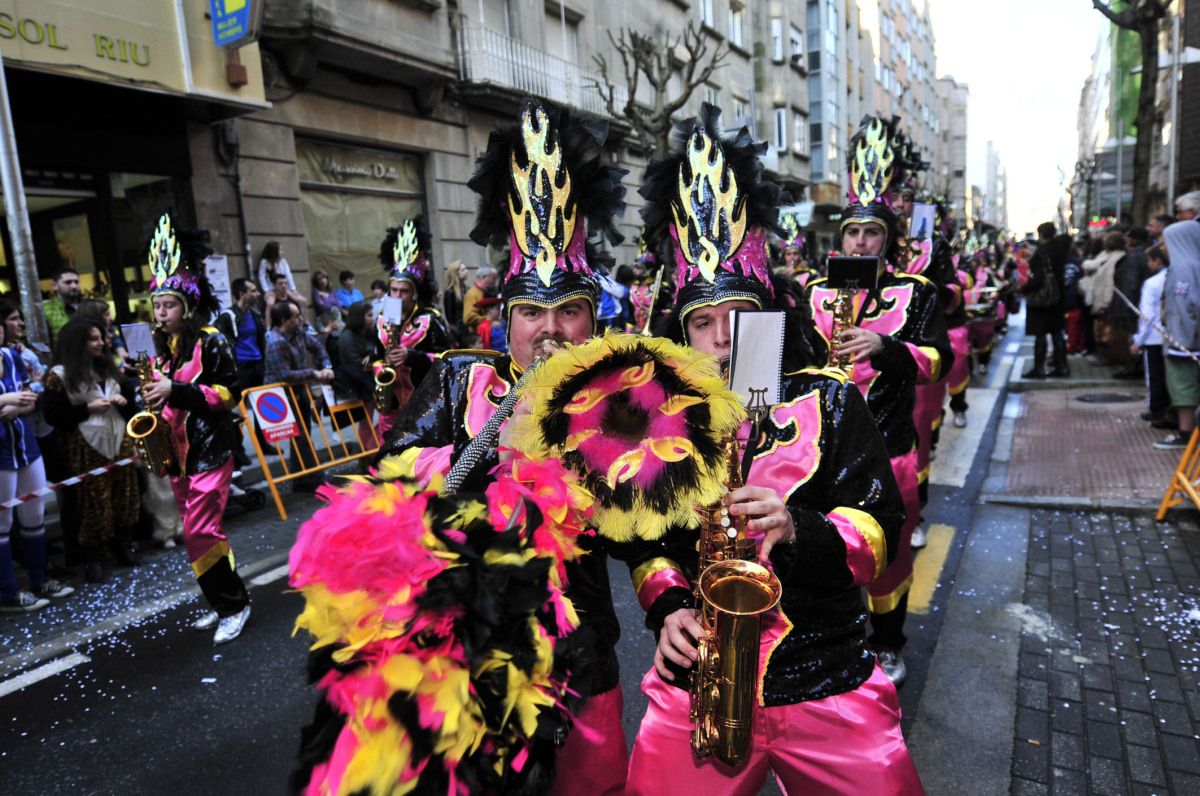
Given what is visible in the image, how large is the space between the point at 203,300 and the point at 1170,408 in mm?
9599

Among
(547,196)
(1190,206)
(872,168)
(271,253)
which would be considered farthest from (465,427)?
(271,253)

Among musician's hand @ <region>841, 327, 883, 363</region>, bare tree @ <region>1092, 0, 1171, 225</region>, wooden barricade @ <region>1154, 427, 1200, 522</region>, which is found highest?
bare tree @ <region>1092, 0, 1171, 225</region>

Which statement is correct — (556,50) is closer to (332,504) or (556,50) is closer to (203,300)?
(203,300)

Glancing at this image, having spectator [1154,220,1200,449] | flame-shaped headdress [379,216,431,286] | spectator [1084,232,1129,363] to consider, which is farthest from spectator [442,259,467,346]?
spectator [1084,232,1129,363]

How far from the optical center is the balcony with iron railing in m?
14.7

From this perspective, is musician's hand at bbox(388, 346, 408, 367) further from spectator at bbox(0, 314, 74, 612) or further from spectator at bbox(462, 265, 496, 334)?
spectator at bbox(462, 265, 496, 334)

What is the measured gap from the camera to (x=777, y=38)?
30.7 metres

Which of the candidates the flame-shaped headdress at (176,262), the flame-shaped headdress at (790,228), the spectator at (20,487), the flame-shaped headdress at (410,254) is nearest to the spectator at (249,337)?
the flame-shaped headdress at (410,254)

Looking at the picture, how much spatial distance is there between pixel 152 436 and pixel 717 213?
3.84 metres

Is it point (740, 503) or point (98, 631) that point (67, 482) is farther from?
point (740, 503)

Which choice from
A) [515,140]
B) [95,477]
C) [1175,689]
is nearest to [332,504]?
[515,140]

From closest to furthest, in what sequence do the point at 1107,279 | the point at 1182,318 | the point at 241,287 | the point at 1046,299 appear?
the point at 1182,318 < the point at 241,287 < the point at 1046,299 < the point at 1107,279

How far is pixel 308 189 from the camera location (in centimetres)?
1252

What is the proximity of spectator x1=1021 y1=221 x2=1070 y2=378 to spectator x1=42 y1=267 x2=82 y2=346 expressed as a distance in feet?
42.2
